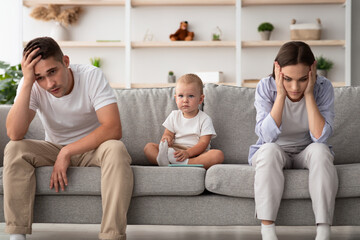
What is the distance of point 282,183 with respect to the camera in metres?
2.01

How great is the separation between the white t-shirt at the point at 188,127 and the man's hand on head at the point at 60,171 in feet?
2.37

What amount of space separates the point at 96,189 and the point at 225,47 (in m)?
3.66

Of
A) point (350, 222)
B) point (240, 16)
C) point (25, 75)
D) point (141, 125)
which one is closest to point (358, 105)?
point (350, 222)

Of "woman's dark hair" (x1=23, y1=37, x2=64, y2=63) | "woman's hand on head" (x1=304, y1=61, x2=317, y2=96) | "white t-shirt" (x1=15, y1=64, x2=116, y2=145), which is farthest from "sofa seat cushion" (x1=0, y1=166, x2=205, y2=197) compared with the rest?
"woman's hand on head" (x1=304, y1=61, x2=317, y2=96)

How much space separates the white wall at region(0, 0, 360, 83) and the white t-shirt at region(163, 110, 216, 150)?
2.88 m

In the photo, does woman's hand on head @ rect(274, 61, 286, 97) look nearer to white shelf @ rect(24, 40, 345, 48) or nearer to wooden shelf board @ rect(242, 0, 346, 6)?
white shelf @ rect(24, 40, 345, 48)

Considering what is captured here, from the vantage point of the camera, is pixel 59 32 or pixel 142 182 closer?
pixel 142 182

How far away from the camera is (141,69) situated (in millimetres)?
5578

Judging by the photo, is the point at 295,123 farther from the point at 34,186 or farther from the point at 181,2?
the point at 181,2

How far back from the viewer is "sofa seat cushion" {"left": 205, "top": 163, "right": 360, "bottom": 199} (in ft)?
6.71

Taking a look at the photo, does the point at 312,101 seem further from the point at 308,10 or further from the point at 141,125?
the point at 308,10

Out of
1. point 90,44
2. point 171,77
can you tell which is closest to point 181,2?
point 171,77

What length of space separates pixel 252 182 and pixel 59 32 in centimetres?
390

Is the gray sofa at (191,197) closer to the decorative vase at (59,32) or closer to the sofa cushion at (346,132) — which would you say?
the sofa cushion at (346,132)
